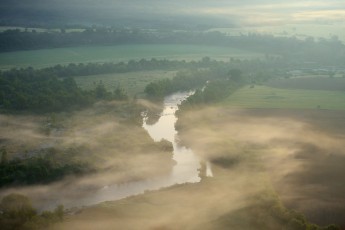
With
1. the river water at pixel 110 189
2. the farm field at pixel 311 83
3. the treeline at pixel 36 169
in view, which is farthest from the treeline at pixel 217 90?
the treeline at pixel 36 169

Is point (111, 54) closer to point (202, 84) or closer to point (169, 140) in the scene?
point (202, 84)

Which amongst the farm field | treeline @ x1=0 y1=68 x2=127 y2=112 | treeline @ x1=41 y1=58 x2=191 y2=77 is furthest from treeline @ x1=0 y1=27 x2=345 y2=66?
treeline @ x1=0 y1=68 x2=127 y2=112

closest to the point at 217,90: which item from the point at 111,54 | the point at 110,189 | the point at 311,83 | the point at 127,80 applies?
the point at 311,83

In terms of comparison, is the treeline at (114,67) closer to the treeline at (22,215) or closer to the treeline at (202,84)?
the treeline at (202,84)

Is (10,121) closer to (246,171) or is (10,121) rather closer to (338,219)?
(246,171)

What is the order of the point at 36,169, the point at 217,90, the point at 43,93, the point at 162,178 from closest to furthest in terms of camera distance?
the point at 36,169 → the point at 162,178 → the point at 43,93 → the point at 217,90

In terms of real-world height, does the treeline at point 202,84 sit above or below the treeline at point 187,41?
below

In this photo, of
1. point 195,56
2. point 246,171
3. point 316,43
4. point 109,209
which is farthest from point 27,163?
point 316,43
